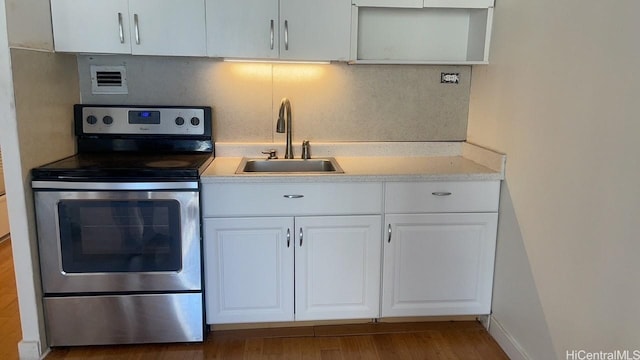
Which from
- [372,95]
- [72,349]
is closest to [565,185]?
[372,95]

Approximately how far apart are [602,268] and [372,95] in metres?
1.61

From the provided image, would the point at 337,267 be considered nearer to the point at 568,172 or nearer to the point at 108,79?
the point at 568,172

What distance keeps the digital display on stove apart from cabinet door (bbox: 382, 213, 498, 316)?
4.64 ft

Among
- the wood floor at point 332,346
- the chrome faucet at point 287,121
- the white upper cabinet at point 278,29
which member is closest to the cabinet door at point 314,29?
the white upper cabinet at point 278,29

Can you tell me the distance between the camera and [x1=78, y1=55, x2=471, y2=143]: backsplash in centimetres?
266

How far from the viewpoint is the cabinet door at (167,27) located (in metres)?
2.29

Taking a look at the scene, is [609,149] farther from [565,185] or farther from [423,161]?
[423,161]

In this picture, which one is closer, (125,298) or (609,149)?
(609,149)

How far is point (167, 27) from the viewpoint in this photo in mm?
2311

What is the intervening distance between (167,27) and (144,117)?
56 cm

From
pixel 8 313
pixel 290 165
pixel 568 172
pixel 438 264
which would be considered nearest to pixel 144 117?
pixel 290 165

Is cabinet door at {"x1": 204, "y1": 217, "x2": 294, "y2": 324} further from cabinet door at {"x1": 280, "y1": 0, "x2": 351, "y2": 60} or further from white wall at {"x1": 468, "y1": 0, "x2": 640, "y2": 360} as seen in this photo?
white wall at {"x1": 468, "y1": 0, "x2": 640, "y2": 360}

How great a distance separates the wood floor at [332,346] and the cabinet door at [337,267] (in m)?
0.13

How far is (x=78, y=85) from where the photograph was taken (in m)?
2.60
